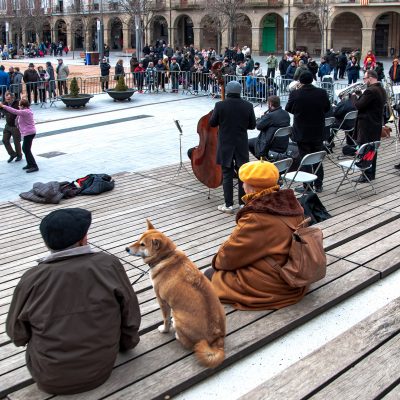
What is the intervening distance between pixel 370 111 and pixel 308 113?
126 centimetres

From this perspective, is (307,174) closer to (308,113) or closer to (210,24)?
(308,113)

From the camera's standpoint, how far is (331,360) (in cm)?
351

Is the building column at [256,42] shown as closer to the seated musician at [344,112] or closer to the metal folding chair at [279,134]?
the seated musician at [344,112]

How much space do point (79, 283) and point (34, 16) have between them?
62290mm

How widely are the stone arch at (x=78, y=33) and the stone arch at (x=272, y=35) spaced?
20.3 metres

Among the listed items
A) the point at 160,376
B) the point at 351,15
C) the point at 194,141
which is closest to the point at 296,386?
the point at 160,376

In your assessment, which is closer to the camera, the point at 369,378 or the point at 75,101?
the point at 369,378

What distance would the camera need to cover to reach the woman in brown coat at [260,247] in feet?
13.1

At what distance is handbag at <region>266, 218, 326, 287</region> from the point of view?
13.1 ft

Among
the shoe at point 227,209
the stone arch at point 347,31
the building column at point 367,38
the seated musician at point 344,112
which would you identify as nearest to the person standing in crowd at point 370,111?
the shoe at point 227,209

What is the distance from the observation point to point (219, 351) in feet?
11.2

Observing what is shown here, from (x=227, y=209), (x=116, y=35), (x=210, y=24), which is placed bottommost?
(x=227, y=209)

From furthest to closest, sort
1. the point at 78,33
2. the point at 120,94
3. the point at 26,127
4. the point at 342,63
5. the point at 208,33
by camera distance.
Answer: the point at 78,33, the point at 208,33, the point at 342,63, the point at 120,94, the point at 26,127

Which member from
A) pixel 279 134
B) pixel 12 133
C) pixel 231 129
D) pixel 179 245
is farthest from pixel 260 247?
pixel 12 133
